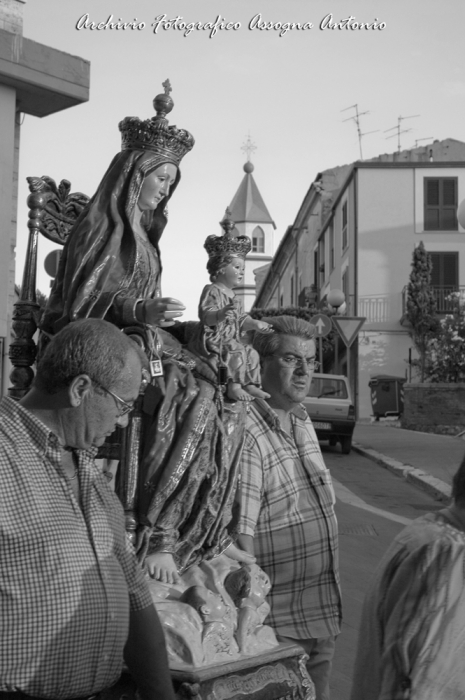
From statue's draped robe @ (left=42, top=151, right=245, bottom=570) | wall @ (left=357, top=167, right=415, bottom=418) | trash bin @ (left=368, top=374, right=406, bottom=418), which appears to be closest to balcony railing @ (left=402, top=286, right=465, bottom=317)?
wall @ (left=357, top=167, right=415, bottom=418)

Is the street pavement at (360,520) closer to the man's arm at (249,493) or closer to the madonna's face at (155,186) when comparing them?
the man's arm at (249,493)

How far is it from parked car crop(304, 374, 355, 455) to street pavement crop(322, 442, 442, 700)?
50 centimetres

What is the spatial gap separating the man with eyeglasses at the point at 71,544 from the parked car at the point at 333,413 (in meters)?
17.0

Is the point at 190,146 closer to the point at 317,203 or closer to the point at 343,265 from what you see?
the point at 343,265

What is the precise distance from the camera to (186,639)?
324cm

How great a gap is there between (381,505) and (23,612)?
1064 cm

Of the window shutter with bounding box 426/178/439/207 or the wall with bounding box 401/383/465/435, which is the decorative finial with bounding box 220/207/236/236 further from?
the window shutter with bounding box 426/178/439/207

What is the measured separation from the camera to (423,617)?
2129 millimetres

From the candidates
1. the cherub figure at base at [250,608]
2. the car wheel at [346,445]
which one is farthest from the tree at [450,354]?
the cherub figure at base at [250,608]

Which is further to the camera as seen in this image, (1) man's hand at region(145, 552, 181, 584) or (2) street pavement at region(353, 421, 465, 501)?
(2) street pavement at region(353, 421, 465, 501)

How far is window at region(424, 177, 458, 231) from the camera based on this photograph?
4025 cm

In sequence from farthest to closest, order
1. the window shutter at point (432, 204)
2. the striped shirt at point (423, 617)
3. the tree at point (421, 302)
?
the window shutter at point (432, 204) → the tree at point (421, 302) → the striped shirt at point (423, 617)

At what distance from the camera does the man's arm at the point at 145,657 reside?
2777 mm

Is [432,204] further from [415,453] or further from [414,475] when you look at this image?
[414,475]
